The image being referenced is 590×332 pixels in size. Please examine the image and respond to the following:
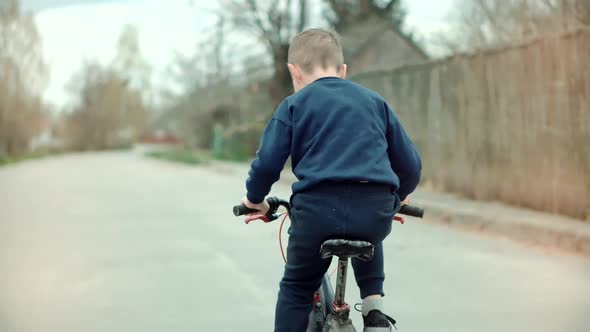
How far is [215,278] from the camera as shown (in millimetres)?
5965

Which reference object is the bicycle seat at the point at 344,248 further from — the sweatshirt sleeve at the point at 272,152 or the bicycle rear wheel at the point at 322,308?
the bicycle rear wheel at the point at 322,308

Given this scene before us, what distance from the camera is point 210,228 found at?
8914 mm

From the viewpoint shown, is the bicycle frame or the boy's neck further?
the boy's neck

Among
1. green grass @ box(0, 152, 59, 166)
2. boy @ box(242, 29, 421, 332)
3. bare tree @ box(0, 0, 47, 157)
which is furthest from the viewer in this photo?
bare tree @ box(0, 0, 47, 157)

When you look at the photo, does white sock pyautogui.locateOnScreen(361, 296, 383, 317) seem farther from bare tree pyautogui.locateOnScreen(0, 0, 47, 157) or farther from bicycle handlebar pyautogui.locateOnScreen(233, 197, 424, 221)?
bare tree pyautogui.locateOnScreen(0, 0, 47, 157)

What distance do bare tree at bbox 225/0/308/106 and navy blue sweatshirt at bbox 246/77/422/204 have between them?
79.5ft

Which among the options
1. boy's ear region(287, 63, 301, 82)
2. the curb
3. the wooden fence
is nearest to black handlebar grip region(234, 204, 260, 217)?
boy's ear region(287, 63, 301, 82)

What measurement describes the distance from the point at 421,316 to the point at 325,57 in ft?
7.67

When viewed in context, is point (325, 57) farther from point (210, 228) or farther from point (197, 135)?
point (197, 135)

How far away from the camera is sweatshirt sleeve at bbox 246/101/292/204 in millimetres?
2838

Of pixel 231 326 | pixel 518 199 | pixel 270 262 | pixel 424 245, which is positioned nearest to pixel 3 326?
pixel 231 326

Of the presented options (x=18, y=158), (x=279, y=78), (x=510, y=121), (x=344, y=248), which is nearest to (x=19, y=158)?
(x=18, y=158)

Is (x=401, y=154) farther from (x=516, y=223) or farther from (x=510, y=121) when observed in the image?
(x=510, y=121)

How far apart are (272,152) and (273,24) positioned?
25157 millimetres
